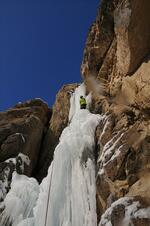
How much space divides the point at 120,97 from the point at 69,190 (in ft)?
10.0

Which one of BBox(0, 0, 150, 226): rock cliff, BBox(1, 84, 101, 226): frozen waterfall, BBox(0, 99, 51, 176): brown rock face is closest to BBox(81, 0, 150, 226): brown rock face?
BBox(0, 0, 150, 226): rock cliff

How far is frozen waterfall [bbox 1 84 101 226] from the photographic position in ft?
34.5

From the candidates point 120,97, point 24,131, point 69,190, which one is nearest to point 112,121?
point 120,97

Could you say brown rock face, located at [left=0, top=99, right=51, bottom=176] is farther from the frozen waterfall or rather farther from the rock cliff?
the frozen waterfall

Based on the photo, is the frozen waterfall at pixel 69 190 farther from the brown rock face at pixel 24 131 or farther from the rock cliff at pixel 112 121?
the brown rock face at pixel 24 131

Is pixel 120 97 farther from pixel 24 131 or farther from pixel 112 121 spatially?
pixel 24 131

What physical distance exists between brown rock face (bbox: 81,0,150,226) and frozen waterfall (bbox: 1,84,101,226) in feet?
1.37

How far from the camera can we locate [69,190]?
1132 cm

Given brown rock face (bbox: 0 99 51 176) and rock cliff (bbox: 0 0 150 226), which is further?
brown rock face (bbox: 0 99 51 176)

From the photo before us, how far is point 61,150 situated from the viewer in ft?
41.4

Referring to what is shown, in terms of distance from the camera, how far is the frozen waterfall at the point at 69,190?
1050cm

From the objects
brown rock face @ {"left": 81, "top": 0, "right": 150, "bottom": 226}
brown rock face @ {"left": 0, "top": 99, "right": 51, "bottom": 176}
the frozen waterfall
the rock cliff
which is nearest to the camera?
the rock cliff

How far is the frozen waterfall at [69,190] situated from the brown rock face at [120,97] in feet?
1.37

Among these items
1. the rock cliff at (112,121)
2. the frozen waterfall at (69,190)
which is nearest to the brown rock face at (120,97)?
the rock cliff at (112,121)
